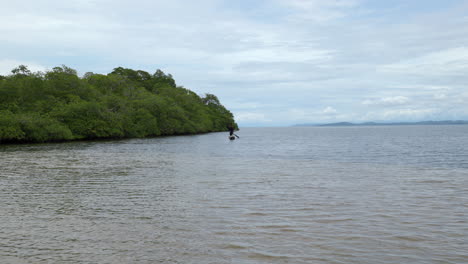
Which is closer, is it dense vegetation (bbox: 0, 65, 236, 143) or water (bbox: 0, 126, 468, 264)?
water (bbox: 0, 126, 468, 264)

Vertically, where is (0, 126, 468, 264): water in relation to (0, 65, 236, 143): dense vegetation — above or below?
below

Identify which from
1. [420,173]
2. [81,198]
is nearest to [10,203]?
[81,198]

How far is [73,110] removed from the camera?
214 ft

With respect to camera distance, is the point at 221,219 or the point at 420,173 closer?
the point at 221,219

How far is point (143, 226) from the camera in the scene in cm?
948

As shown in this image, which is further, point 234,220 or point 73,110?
point 73,110

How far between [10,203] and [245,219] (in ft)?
27.2

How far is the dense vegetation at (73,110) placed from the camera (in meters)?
54.6

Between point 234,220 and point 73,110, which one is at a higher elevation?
point 73,110

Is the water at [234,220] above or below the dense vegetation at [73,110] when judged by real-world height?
below

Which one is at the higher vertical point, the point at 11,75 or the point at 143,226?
the point at 11,75

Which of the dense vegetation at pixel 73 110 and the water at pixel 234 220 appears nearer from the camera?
the water at pixel 234 220

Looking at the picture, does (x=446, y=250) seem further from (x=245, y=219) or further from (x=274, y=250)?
(x=245, y=219)

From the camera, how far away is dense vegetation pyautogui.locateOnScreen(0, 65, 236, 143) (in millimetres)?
54594
